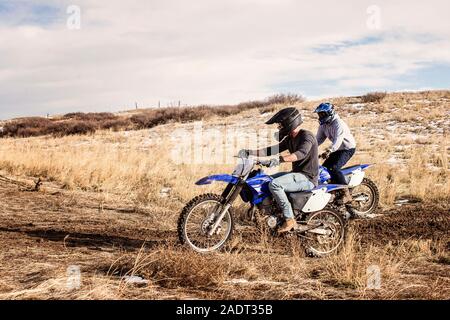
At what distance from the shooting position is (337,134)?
10266 mm

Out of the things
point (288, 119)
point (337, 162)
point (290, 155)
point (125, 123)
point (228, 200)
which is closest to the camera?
point (290, 155)

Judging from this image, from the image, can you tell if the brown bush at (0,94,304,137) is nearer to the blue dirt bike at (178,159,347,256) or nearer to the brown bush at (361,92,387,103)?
the brown bush at (361,92,387,103)

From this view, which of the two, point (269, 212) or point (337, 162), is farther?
point (337, 162)

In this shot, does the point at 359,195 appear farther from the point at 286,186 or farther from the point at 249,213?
the point at 249,213

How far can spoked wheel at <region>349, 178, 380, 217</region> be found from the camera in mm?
10898

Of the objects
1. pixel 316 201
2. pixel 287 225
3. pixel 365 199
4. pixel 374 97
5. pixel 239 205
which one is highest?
pixel 374 97

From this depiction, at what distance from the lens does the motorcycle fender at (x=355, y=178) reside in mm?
10555

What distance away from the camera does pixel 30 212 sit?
408 inches

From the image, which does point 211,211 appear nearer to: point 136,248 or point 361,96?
point 136,248

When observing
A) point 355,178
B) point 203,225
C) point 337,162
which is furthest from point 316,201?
point 355,178

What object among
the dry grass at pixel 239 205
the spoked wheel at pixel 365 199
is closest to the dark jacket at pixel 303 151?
the dry grass at pixel 239 205

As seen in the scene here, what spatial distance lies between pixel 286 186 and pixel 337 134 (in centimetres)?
322

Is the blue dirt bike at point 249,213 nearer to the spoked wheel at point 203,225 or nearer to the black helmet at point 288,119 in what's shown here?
the spoked wheel at point 203,225

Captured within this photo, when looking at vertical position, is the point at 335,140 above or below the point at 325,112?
below
